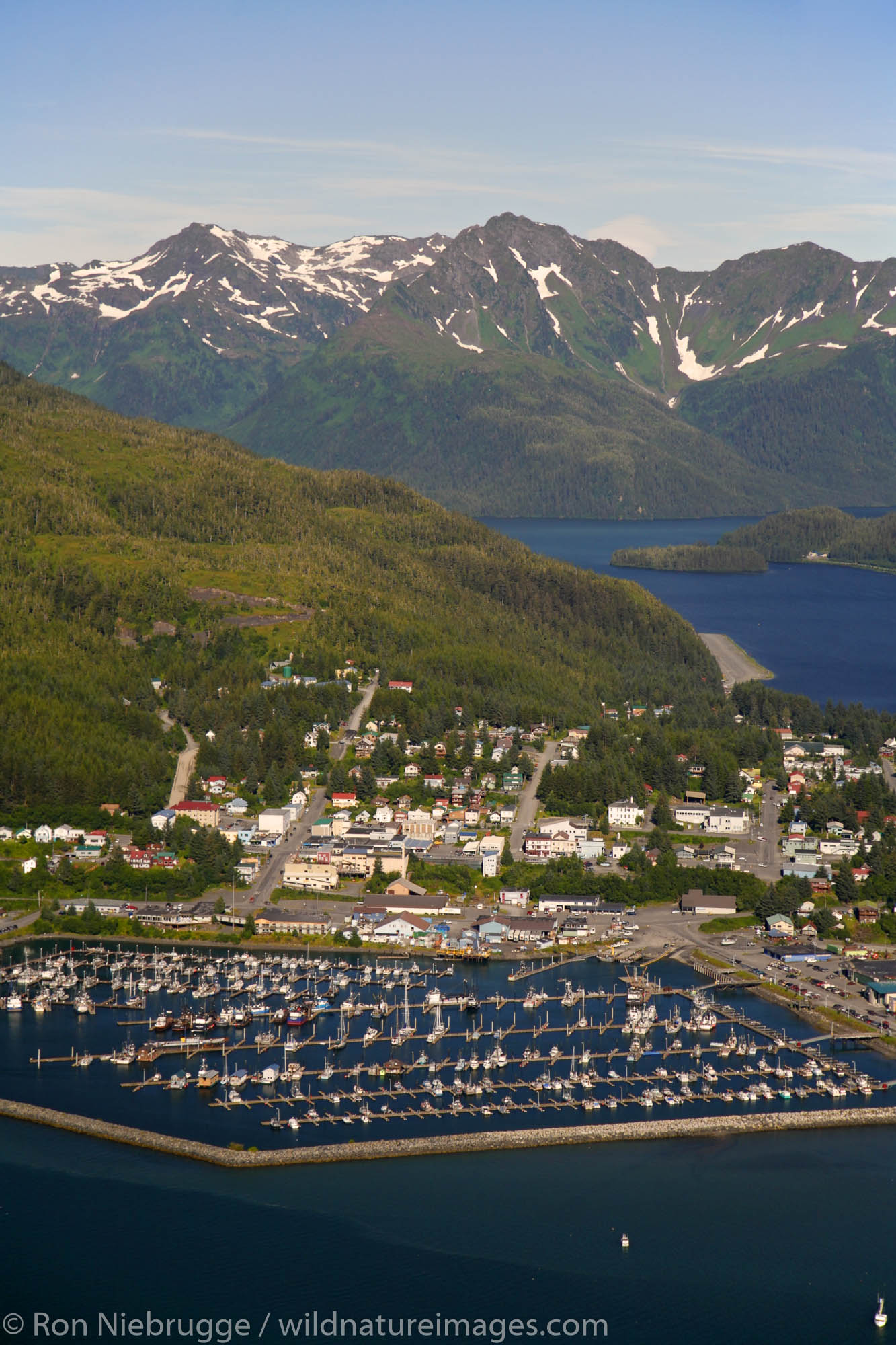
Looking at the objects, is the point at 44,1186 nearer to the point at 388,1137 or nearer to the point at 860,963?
the point at 388,1137

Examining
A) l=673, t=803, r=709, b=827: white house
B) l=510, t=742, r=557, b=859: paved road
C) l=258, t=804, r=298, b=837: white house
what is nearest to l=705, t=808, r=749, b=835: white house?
l=673, t=803, r=709, b=827: white house

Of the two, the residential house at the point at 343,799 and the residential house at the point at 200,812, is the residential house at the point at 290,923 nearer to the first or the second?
the residential house at the point at 200,812

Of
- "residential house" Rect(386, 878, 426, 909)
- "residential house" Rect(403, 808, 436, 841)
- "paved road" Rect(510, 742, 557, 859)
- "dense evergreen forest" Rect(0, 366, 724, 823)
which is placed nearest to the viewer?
"residential house" Rect(386, 878, 426, 909)

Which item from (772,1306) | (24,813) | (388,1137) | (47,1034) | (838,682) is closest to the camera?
(772,1306)

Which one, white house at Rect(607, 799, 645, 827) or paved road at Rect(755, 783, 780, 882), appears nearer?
paved road at Rect(755, 783, 780, 882)

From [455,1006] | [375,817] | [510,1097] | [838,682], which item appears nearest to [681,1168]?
[510,1097]

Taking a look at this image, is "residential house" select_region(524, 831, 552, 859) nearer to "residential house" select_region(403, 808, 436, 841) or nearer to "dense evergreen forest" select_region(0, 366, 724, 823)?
"residential house" select_region(403, 808, 436, 841)

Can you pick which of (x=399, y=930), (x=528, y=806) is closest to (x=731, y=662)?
(x=528, y=806)
